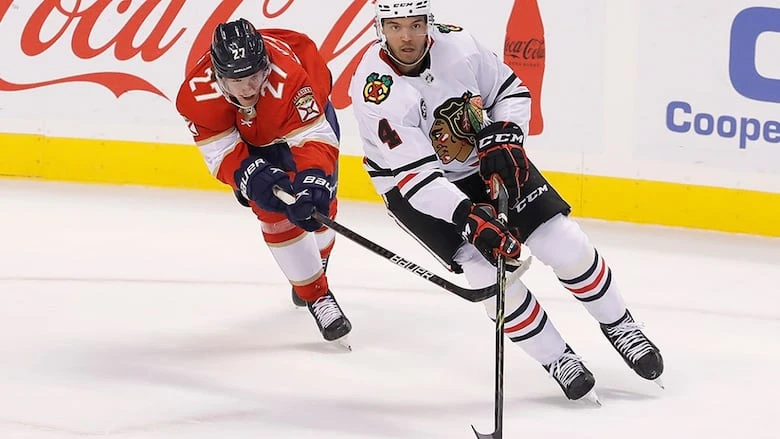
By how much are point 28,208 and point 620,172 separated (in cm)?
247

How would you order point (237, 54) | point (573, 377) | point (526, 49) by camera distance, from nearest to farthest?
point (573, 377) → point (237, 54) → point (526, 49)

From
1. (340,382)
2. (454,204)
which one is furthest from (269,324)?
(454,204)

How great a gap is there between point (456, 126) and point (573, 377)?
71cm

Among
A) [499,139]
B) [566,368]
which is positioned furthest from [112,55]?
[566,368]

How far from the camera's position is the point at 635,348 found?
11.3 feet

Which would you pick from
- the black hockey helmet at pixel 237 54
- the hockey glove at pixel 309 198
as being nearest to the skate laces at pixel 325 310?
the hockey glove at pixel 309 198

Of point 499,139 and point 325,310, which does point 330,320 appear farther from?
point 499,139

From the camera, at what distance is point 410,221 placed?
11.4ft

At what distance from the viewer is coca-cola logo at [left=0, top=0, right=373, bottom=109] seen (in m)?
5.65

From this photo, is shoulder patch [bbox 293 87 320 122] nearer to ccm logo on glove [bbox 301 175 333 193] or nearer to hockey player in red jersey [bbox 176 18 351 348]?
hockey player in red jersey [bbox 176 18 351 348]

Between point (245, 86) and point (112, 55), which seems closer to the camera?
point (245, 86)

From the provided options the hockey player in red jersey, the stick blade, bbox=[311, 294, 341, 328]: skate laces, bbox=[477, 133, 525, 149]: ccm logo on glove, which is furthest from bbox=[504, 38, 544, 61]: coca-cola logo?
the stick blade

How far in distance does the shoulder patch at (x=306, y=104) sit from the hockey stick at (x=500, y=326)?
2.31ft

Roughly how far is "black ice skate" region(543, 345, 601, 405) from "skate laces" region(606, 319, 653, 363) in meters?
0.13
